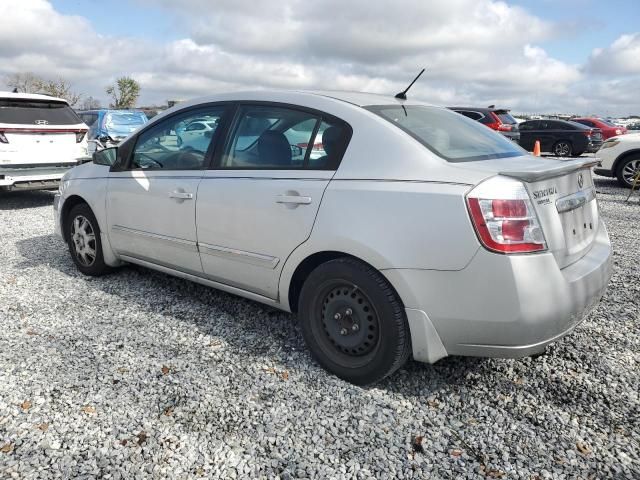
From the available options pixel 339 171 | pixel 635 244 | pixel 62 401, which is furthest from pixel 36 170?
pixel 635 244

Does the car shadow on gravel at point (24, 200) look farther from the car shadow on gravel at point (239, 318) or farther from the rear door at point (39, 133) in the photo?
the car shadow on gravel at point (239, 318)

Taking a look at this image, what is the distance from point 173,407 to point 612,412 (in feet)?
7.28

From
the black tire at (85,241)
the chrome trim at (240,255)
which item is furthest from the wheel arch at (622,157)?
the black tire at (85,241)

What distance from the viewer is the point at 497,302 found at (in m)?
2.30

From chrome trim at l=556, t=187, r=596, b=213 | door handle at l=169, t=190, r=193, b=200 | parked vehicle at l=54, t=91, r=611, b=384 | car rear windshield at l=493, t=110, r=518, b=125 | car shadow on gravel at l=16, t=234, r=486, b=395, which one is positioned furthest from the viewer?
car rear windshield at l=493, t=110, r=518, b=125

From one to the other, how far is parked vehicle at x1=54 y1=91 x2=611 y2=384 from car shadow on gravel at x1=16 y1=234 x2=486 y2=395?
311 mm

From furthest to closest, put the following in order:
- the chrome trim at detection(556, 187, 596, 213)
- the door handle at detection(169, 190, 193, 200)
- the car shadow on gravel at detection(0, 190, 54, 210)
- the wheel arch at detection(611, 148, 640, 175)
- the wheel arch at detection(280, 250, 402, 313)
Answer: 1. the wheel arch at detection(611, 148, 640, 175)
2. the car shadow on gravel at detection(0, 190, 54, 210)
3. the door handle at detection(169, 190, 193, 200)
4. the wheel arch at detection(280, 250, 402, 313)
5. the chrome trim at detection(556, 187, 596, 213)

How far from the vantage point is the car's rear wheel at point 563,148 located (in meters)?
19.0

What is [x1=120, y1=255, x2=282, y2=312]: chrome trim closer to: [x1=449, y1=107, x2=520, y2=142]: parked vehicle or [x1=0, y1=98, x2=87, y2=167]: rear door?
[x1=0, y1=98, x2=87, y2=167]: rear door

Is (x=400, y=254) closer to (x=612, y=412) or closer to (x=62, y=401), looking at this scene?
(x=612, y=412)

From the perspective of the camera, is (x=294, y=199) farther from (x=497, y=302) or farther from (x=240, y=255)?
(x=497, y=302)

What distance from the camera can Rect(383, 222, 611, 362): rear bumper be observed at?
2275 mm

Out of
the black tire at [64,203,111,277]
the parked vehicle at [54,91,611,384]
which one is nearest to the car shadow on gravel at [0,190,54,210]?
the black tire at [64,203,111,277]

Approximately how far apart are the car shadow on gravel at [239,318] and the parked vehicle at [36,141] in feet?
Answer: 9.66
